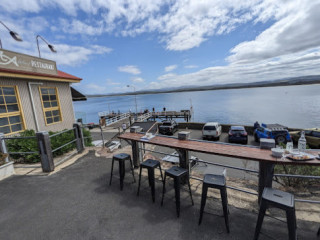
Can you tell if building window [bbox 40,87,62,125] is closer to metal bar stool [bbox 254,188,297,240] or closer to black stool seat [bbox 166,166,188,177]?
black stool seat [bbox 166,166,188,177]

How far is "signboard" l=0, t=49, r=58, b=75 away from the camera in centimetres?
686

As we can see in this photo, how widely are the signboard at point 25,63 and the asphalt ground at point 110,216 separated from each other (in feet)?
18.4

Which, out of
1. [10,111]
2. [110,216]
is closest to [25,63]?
[10,111]

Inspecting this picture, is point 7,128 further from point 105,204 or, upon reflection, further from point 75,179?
point 105,204

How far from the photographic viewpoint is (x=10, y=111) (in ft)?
24.7

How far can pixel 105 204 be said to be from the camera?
11.4ft

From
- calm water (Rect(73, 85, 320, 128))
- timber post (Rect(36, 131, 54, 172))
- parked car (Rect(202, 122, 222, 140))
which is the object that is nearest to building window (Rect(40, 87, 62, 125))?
timber post (Rect(36, 131, 54, 172))

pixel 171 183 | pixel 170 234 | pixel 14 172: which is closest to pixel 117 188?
pixel 171 183

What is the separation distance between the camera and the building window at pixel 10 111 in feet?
23.9

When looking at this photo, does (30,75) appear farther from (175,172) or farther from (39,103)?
(175,172)

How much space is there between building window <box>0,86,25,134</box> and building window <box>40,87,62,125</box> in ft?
4.01

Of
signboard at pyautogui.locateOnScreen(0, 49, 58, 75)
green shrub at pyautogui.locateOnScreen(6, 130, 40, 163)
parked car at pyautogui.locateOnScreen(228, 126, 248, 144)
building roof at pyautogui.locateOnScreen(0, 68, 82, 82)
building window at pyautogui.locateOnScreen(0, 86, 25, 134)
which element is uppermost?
signboard at pyautogui.locateOnScreen(0, 49, 58, 75)

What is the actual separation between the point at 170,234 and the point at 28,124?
A: 9037 mm

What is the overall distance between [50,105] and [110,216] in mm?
8850
